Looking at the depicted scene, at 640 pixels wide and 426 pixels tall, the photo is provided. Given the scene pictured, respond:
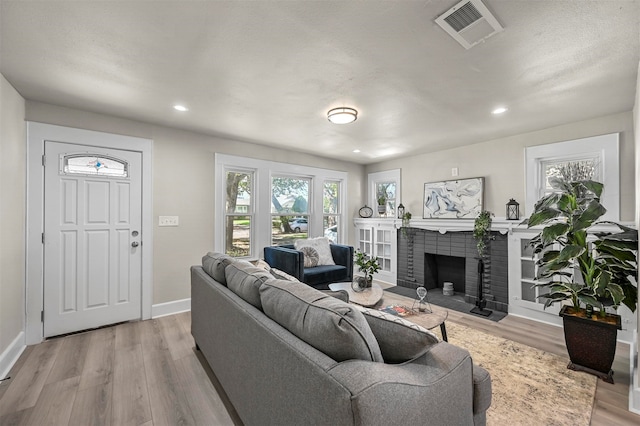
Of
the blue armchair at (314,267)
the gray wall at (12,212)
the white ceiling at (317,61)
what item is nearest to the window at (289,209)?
the blue armchair at (314,267)

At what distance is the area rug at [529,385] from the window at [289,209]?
9.24 feet

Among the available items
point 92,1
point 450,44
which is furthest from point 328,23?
point 92,1

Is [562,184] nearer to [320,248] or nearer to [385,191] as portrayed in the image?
[320,248]

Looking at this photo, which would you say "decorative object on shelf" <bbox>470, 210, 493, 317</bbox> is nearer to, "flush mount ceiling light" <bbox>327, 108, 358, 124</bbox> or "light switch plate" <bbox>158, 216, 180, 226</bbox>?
"flush mount ceiling light" <bbox>327, 108, 358, 124</bbox>

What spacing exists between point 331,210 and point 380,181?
1.16 metres

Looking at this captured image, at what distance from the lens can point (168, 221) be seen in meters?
3.46

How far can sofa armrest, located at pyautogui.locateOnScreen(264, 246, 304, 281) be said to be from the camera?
3588 millimetres

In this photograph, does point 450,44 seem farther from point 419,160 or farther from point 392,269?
point 392,269

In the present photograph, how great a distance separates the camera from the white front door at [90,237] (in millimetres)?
2783

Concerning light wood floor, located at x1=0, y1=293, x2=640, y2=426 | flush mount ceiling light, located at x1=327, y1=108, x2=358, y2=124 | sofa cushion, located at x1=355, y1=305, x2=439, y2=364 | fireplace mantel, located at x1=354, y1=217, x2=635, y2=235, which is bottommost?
light wood floor, located at x1=0, y1=293, x2=640, y2=426

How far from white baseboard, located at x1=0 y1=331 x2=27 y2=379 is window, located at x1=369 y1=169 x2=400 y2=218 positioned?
513cm

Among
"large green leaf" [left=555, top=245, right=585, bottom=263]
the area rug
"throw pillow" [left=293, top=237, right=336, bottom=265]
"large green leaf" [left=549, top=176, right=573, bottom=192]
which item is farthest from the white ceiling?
the area rug

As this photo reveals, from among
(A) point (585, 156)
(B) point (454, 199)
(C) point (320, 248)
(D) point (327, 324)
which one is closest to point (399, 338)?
(D) point (327, 324)

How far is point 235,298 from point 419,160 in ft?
13.5
